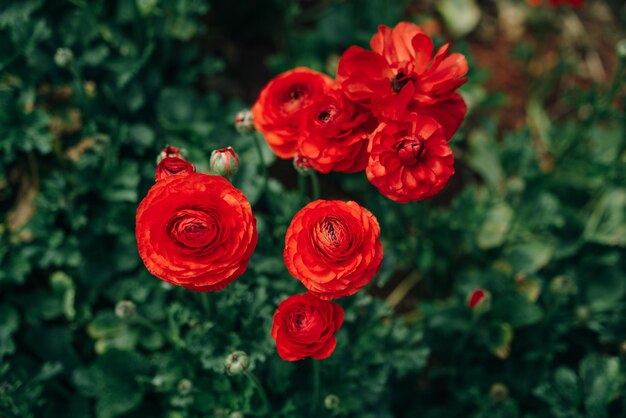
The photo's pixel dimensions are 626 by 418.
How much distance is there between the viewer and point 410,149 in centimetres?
127

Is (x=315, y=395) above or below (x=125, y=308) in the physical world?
below

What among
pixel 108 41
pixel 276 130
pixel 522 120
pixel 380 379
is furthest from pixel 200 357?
pixel 522 120

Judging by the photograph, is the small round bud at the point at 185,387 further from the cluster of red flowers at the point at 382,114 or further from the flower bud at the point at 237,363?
the cluster of red flowers at the point at 382,114

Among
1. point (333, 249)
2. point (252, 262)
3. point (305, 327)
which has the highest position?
point (333, 249)

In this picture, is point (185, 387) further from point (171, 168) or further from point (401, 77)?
point (401, 77)

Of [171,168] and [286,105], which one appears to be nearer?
[171,168]

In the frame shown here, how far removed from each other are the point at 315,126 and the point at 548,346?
51.6 inches

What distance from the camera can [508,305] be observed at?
6.92 feet

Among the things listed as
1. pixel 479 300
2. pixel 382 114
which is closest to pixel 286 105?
pixel 382 114

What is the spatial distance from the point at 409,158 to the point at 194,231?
495mm

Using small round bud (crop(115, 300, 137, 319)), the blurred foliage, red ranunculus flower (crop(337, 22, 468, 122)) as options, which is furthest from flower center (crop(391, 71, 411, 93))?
small round bud (crop(115, 300, 137, 319))

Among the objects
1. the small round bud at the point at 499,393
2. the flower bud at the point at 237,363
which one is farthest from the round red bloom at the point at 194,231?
the small round bud at the point at 499,393

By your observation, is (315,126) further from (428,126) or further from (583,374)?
(583,374)

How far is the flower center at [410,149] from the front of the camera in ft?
4.17
